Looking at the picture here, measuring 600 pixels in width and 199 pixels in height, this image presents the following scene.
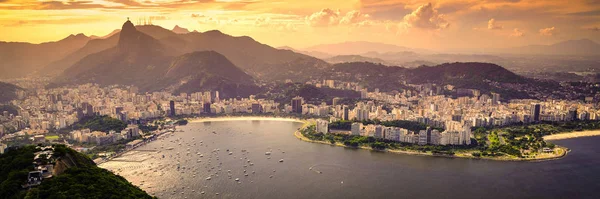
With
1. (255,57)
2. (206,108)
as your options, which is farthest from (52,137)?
(255,57)

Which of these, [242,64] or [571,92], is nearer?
[571,92]

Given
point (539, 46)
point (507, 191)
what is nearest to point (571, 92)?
point (507, 191)

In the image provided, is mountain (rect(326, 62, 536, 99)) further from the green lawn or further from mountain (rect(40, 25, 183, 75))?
mountain (rect(40, 25, 183, 75))

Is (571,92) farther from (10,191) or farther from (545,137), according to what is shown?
(10,191)

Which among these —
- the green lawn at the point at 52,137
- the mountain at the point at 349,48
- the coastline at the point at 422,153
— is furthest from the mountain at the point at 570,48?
the green lawn at the point at 52,137

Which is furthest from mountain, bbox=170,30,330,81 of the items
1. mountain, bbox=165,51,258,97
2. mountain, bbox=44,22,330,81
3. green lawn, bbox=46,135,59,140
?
green lawn, bbox=46,135,59,140
